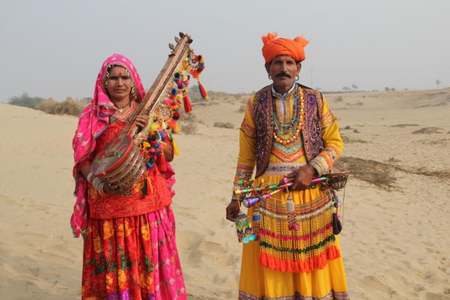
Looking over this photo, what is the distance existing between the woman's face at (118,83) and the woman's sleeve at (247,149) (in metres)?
0.83

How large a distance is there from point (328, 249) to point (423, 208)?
19.7 ft

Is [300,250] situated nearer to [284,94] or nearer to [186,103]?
[284,94]

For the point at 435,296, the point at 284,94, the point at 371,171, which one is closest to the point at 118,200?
the point at 284,94

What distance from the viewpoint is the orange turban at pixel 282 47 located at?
3078 millimetres

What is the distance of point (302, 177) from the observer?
3.03 meters

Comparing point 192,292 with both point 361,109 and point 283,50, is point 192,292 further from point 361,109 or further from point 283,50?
point 361,109

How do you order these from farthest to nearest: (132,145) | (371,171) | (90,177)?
1. (371,171)
2. (90,177)
3. (132,145)

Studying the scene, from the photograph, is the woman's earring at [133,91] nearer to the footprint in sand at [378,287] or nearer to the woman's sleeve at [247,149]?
the woman's sleeve at [247,149]

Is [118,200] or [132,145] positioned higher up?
[132,145]

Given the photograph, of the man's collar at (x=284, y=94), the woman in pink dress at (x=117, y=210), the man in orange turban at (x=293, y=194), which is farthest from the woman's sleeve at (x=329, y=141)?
the woman in pink dress at (x=117, y=210)

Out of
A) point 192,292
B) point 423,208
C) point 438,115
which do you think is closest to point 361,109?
point 438,115

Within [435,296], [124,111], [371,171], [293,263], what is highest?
[124,111]

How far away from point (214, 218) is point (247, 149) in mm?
3933

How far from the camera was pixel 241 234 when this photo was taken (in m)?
3.15
